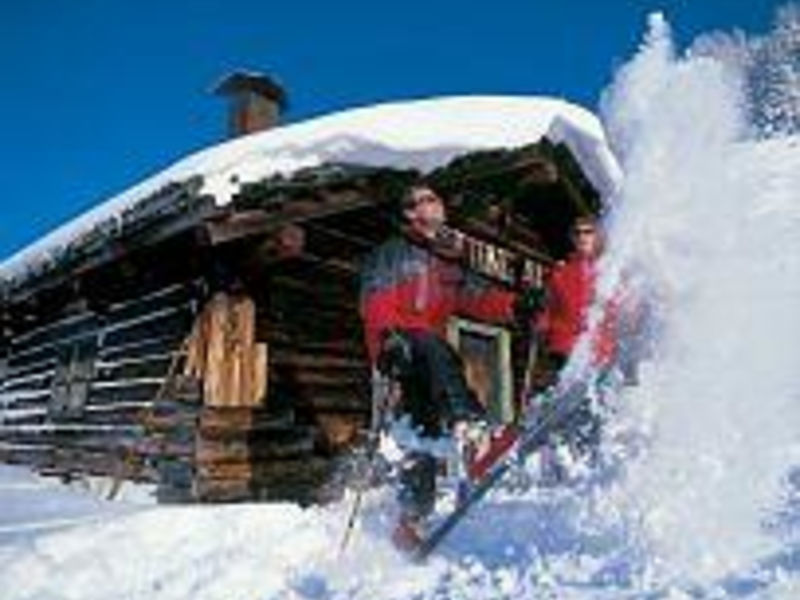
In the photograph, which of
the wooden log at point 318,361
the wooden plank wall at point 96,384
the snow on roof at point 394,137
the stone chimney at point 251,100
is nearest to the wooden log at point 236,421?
the wooden plank wall at point 96,384

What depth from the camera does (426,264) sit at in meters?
6.57

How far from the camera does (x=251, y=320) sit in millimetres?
9906

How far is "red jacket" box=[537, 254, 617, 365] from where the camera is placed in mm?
7703

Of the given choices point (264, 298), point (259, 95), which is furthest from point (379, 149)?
point (259, 95)

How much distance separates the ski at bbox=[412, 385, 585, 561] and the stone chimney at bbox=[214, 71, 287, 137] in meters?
11.4

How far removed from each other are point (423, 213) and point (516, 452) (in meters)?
1.45

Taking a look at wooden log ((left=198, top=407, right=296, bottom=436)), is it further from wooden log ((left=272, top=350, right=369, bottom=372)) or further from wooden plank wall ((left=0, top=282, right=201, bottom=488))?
wooden log ((left=272, top=350, right=369, bottom=372))

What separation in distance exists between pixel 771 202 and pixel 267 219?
78.3ft

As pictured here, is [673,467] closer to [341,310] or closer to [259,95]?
[341,310]

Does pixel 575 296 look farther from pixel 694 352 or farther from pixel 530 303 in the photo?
pixel 694 352

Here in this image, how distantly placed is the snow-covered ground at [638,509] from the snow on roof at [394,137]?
912 millimetres

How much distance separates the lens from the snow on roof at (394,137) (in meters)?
9.27

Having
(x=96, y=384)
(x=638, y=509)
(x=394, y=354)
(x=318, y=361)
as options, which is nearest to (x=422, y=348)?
(x=394, y=354)

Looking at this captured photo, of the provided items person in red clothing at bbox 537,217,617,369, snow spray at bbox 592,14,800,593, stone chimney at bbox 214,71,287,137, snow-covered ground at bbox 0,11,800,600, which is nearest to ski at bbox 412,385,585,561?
snow-covered ground at bbox 0,11,800,600
